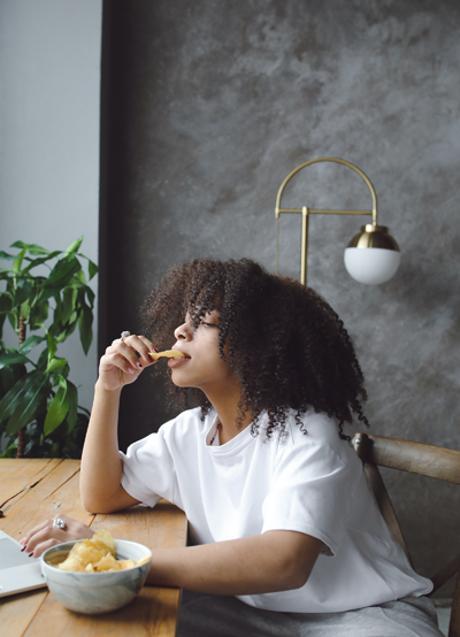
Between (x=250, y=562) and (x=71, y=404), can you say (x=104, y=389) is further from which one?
(x=71, y=404)

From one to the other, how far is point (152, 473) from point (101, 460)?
0.10 meters

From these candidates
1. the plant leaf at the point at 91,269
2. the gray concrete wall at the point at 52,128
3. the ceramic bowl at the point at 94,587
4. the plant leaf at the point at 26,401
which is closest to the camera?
the ceramic bowl at the point at 94,587

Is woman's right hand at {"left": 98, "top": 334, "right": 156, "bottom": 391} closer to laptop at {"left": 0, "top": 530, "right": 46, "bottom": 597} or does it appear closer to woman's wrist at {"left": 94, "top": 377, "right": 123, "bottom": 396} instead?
woman's wrist at {"left": 94, "top": 377, "right": 123, "bottom": 396}

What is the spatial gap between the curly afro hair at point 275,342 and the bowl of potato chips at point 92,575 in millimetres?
422

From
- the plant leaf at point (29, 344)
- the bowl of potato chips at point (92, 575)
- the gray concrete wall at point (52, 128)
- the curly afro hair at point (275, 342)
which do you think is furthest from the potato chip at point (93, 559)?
the gray concrete wall at point (52, 128)

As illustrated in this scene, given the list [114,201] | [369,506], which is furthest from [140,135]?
[369,506]

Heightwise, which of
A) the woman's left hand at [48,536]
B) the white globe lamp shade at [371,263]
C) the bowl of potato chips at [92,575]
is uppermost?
the white globe lamp shade at [371,263]

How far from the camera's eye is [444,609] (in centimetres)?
273

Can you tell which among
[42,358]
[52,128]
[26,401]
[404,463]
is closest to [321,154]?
[52,128]

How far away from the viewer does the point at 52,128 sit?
8.07ft

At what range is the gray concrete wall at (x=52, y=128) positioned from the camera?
2436 millimetres

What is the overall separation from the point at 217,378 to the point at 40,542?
1.41ft

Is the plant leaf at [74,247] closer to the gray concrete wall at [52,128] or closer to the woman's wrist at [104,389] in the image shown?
the gray concrete wall at [52,128]

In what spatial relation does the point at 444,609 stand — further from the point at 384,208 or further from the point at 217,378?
the point at 217,378
